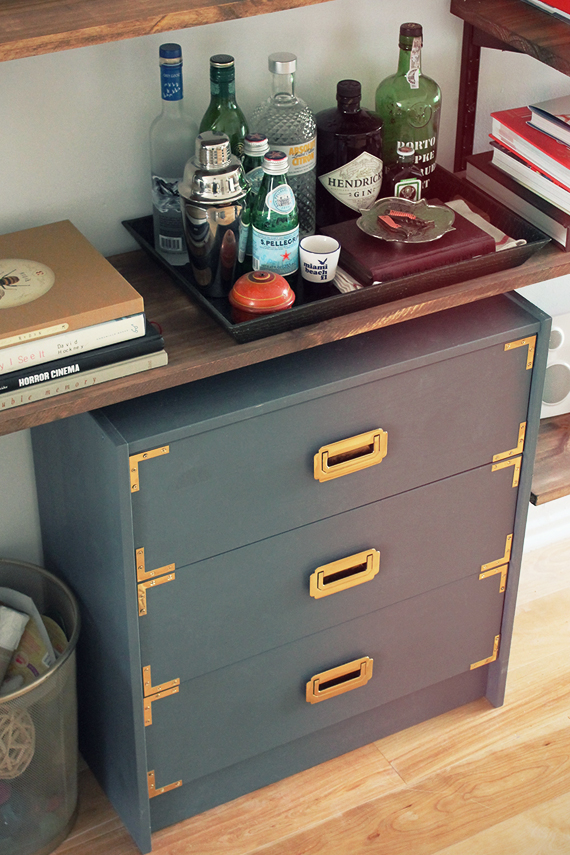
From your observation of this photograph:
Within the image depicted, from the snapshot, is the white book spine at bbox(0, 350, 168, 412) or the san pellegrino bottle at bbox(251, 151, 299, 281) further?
the san pellegrino bottle at bbox(251, 151, 299, 281)

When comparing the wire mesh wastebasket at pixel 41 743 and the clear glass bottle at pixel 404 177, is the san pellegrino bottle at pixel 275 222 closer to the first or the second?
the clear glass bottle at pixel 404 177

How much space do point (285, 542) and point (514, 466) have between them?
17.2 inches

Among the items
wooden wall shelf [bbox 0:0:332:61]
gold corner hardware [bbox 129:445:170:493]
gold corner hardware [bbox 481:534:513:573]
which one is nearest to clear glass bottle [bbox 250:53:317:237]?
wooden wall shelf [bbox 0:0:332:61]

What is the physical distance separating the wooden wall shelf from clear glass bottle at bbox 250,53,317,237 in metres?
0.21

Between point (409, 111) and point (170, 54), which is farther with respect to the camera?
point (409, 111)

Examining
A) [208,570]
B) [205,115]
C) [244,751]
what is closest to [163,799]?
[244,751]

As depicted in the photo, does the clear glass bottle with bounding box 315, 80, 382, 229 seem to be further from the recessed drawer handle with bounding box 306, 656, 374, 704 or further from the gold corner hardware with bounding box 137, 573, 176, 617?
the recessed drawer handle with bounding box 306, 656, 374, 704

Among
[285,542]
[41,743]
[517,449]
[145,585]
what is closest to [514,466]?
[517,449]

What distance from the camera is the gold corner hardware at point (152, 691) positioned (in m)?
1.49

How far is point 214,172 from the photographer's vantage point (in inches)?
50.7

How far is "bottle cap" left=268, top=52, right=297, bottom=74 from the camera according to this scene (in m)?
1.38

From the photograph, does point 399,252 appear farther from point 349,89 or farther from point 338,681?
point 338,681

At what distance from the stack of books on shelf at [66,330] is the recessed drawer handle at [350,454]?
0.31 meters

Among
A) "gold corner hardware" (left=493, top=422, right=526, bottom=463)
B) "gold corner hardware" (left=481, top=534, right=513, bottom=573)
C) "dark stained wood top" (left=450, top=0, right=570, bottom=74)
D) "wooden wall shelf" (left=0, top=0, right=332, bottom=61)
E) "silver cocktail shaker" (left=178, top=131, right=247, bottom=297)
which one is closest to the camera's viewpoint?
"wooden wall shelf" (left=0, top=0, right=332, bottom=61)
